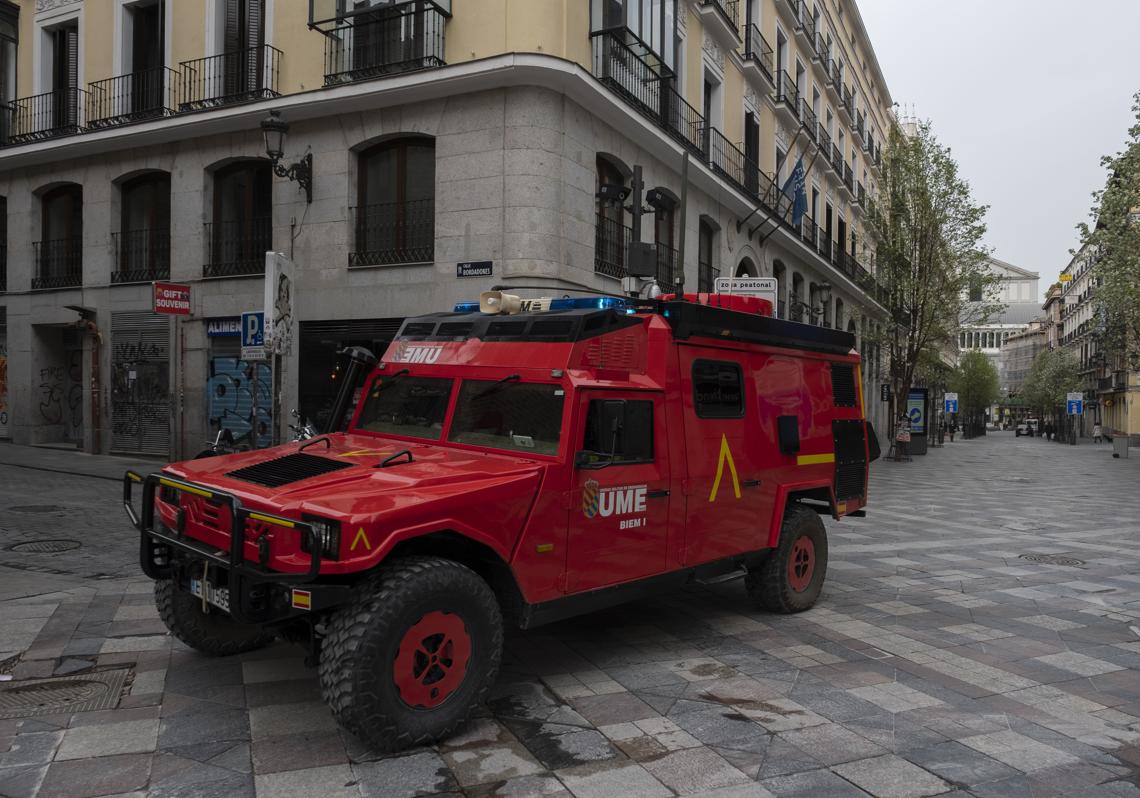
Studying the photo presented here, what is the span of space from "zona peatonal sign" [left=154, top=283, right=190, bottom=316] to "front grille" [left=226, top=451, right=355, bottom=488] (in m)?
10.4

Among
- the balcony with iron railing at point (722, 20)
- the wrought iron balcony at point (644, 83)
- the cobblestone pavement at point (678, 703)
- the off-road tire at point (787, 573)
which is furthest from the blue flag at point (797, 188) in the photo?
the off-road tire at point (787, 573)

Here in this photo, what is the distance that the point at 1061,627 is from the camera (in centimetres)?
675

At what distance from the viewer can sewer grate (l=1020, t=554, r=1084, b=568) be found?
959 centimetres

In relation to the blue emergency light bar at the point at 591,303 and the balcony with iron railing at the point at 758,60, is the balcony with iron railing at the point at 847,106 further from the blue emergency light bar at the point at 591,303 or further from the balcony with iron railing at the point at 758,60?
the blue emergency light bar at the point at 591,303

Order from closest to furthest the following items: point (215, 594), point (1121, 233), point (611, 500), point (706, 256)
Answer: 1. point (215, 594)
2. point (611, 500)
3. point (706, 256)
4. point (1121, 233)

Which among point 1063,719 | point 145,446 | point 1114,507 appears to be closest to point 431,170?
point 145,446

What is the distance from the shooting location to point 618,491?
5.12 metres

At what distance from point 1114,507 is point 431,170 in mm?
13942

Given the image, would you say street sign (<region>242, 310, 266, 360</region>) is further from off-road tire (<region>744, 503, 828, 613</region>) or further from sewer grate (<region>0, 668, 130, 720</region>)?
off-road tire (<region>744, 503, 828, 613</region>)

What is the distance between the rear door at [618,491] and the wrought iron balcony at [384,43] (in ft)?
35.0

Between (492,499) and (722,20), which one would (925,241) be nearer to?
(722,20)

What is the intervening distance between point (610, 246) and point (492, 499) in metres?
12.4

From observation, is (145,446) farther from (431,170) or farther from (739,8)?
(739,8)

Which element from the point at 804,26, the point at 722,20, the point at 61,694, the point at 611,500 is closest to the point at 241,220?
the point at 722,20
